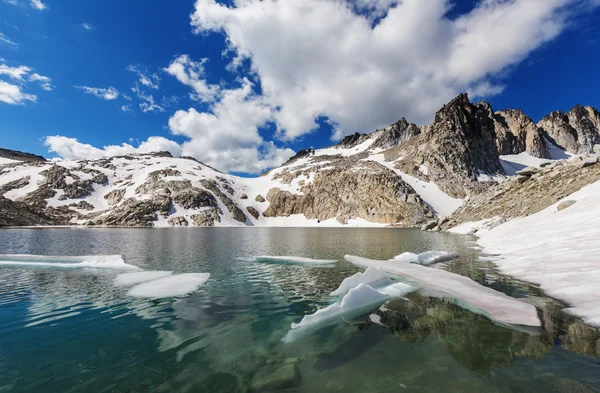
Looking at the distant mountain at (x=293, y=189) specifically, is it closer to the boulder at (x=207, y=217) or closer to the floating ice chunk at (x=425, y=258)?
the boulder at (x=207, y=217)

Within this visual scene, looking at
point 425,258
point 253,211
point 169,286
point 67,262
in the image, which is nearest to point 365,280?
point 169,286

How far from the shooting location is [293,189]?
156 m

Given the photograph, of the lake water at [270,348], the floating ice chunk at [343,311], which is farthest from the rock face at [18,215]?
the floating ice chunk at [343,311]

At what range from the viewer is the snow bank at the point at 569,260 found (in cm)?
1020

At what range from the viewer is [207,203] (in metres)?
135

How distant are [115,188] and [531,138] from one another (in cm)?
26068

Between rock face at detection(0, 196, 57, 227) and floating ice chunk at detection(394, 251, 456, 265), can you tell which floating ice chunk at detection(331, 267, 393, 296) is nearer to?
floating ice chunk at detection(394, 251, 456, 265)

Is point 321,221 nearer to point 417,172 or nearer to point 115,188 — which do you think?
point 417,172

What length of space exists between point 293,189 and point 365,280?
14330 cm

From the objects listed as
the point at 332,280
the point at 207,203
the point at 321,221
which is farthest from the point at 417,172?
the point at 332,280

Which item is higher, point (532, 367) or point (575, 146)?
point (575, 146)

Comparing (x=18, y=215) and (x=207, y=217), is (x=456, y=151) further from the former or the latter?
(x=18, y=215)

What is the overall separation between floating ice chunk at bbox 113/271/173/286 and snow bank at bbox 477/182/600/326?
65.1ft

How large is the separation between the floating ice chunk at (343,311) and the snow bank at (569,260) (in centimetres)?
655
